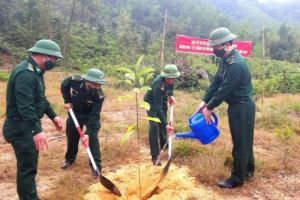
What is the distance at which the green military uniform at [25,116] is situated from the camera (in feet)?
11.6

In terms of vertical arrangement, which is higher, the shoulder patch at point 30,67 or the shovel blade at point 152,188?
the shoulder patch at point 30,67

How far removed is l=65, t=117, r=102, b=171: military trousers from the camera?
4938 mm

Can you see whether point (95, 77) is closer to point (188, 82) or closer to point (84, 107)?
point (84, 107)

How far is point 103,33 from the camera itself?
28625 millimetres

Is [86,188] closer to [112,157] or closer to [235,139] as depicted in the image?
[112,157]

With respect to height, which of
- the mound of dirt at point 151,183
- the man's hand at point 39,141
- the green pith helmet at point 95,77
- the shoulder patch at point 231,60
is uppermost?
the shoulder patch at point 231,60

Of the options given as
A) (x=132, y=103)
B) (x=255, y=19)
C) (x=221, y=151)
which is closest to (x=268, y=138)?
(x=221, y=151)

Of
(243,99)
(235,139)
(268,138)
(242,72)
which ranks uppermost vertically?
(242,72)

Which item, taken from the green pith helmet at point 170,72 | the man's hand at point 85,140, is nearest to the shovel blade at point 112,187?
the man's hand at point 85,140

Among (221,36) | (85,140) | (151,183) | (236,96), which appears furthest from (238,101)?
(85,140)

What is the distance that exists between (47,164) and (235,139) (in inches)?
103

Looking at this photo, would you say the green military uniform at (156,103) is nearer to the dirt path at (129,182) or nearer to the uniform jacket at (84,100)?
the dirt path at (129,182)

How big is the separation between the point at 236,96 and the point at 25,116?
2.31 m

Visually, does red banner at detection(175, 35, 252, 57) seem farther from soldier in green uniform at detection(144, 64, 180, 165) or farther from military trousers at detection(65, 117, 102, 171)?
military trousers at detection(65, 117, 102, 171)
